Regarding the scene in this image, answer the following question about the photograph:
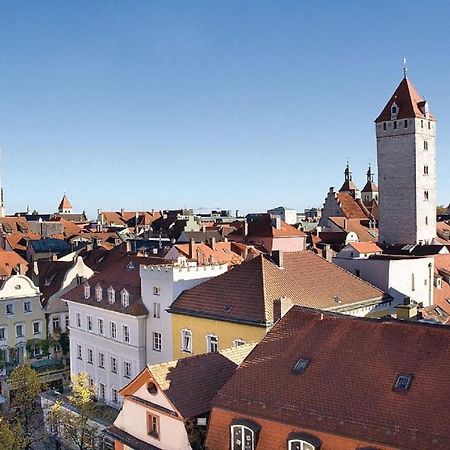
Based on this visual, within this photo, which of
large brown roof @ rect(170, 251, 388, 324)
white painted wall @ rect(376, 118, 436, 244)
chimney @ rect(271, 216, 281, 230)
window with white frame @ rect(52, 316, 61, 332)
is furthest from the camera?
white painted wall @ rect(376, 118, 436, 244)

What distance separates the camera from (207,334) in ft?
109

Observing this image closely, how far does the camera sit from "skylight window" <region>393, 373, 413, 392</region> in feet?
60.5

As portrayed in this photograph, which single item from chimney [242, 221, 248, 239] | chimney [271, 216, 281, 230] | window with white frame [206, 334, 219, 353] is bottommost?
window with white frame [206, 334, 219, 353]

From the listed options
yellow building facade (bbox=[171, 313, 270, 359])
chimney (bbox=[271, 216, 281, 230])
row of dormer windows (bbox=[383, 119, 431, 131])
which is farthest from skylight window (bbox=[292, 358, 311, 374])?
row of dormer windows (bbox=[383, 119, 431, 131])

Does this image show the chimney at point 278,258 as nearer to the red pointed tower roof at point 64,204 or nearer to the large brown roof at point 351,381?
the large brown roof at point 351,381

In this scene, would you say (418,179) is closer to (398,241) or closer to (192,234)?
(398,241)

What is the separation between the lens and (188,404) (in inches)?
859

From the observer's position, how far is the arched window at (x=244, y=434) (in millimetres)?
19531

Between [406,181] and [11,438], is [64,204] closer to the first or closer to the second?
[406,181]

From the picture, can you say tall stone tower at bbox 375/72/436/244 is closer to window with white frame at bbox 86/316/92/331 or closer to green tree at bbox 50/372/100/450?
window with white frame at bbox 86/316/92/331

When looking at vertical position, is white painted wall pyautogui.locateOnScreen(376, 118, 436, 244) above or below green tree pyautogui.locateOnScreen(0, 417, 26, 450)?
above

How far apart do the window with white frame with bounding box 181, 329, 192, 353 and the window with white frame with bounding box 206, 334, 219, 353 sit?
66.8 inches

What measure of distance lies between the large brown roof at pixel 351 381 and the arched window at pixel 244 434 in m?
0.35

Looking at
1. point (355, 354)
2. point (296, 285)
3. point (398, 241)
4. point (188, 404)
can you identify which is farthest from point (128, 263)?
point (398, 241)
